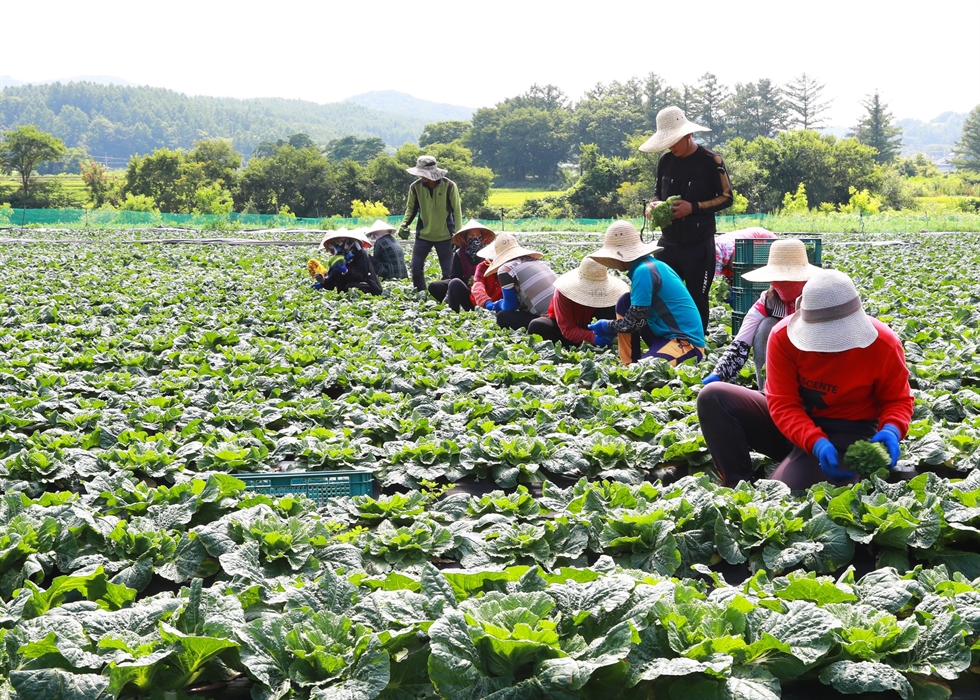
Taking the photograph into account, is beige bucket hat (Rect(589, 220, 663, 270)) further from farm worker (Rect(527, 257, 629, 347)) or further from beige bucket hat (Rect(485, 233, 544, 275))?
beige bucket hat (Rect(485, 233, 544, 275))

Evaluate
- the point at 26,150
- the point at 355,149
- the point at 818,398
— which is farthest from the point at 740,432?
the point at 355,149

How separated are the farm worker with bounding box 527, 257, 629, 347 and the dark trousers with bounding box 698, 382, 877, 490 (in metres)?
2.75

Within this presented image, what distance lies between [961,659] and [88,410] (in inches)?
176

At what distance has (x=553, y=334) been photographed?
23.4 ft

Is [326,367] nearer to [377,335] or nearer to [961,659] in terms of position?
[377,335]

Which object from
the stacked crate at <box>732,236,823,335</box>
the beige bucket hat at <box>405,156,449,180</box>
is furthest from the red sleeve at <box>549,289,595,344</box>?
the beige bucket hat at <box>405,156,449,180</box>

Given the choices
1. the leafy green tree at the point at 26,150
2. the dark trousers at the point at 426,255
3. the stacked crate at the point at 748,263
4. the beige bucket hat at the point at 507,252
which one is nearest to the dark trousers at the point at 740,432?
the stacked crate at the point at 748,263

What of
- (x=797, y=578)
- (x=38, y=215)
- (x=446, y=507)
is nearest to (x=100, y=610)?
(x=446, y=507)

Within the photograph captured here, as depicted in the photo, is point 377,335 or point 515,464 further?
point 377,335

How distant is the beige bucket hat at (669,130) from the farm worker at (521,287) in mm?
1525

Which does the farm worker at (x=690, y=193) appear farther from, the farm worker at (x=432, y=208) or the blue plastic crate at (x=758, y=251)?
the farm worker at (x=432, y=208)

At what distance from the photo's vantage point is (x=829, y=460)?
11.0 ft

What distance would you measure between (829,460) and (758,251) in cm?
414

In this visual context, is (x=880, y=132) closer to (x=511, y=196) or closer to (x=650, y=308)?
(x=511, y=196)
